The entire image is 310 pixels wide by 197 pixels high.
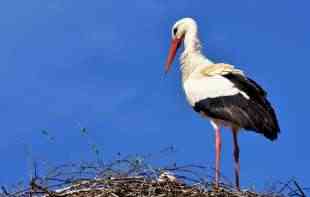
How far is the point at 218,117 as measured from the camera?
1002 cm

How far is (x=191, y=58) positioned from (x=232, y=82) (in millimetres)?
882

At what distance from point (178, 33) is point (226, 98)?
5.50ft

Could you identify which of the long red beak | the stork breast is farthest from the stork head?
the stork breast

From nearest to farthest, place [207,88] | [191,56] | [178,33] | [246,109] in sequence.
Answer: [246,109] → [207,88] → [191,56] → [178,33]

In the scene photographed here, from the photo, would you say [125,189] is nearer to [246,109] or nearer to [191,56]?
[246,109]

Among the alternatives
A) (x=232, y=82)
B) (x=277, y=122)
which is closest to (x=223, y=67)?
(x=232, y=82)

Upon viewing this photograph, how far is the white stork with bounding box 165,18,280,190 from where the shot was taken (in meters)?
9.62

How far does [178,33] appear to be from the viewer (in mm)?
11453

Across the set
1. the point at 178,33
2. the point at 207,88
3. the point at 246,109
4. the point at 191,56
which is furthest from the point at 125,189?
the point at 178,33

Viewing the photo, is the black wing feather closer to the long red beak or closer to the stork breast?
the stork breast

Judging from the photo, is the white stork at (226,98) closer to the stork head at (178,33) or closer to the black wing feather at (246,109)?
the black wing feather at (246,109)

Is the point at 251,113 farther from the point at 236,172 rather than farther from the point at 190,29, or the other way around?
the point at 190,29

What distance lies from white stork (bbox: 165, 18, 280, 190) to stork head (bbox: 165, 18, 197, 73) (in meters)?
0.43

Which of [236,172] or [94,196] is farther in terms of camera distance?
[236,172]
